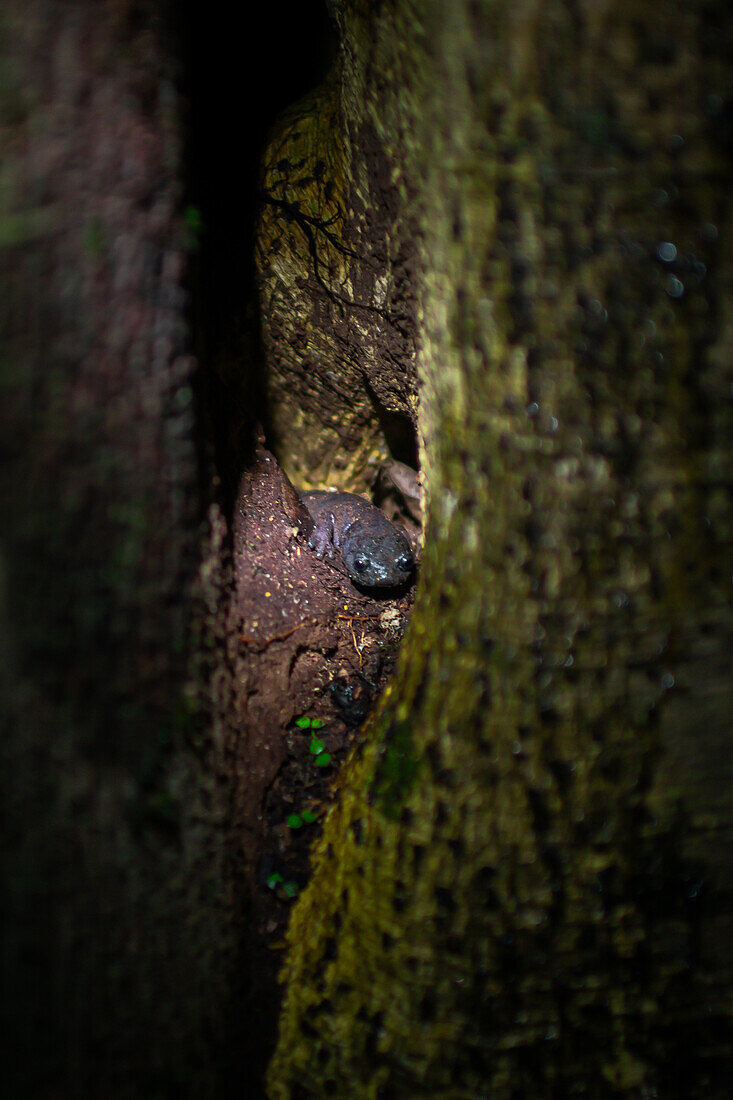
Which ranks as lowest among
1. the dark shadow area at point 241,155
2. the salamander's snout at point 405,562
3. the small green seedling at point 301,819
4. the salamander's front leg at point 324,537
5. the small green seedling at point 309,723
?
the small green seedling at point 301,819

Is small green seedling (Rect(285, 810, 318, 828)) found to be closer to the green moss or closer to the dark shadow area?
the green moss

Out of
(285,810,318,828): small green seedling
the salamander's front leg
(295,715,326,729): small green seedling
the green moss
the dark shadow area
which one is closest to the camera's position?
the green moss

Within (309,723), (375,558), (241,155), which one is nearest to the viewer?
(309,723)

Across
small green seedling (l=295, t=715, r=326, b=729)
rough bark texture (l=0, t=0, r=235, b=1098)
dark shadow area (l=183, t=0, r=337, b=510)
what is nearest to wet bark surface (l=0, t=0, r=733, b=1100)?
rough bark texture (l=0, t=0, r=235, b=1098)

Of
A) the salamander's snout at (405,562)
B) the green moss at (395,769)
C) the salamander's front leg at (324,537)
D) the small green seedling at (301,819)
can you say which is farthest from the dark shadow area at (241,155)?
the small green seedling at (301,819)

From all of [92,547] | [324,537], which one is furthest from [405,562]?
[92,547]

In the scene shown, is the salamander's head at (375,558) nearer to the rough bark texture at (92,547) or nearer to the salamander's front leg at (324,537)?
the salamander's front leg at (324,537)

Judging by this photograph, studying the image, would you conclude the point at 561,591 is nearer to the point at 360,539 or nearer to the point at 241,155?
the point at 360,539
